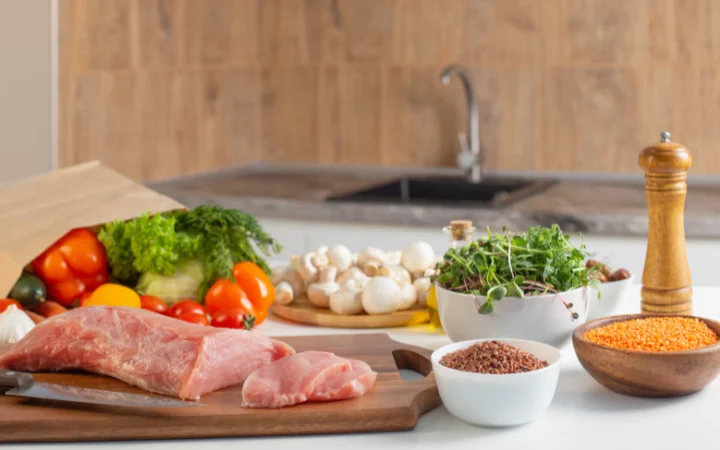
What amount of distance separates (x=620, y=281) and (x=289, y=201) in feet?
5.79

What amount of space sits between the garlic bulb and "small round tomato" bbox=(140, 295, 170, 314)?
0.63ft

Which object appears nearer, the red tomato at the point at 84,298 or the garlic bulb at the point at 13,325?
the garlic bulb at the point at 13,325

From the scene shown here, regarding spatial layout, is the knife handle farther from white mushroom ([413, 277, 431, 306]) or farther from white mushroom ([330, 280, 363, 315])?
white mushroom ([413, 277, 431, 306])

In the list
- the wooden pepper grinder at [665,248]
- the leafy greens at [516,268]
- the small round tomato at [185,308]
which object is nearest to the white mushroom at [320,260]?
the small round tomato at [185,308]

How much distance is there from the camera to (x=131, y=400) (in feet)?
4.23

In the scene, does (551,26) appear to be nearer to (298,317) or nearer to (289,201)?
(289,201)

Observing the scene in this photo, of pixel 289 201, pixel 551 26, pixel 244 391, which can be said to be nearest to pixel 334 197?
pixel 289 201

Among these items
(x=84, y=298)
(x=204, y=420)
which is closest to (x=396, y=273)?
(x=84, y=298)

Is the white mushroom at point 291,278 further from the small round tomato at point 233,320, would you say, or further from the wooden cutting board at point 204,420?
the wooden cutting board at point 204,420

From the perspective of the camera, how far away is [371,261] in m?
1.88

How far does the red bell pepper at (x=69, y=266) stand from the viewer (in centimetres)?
181

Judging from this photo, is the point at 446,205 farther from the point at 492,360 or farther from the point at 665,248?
the point at 492,360

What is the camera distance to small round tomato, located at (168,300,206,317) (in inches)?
66.9

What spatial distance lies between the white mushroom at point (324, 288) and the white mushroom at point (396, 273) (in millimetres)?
86
